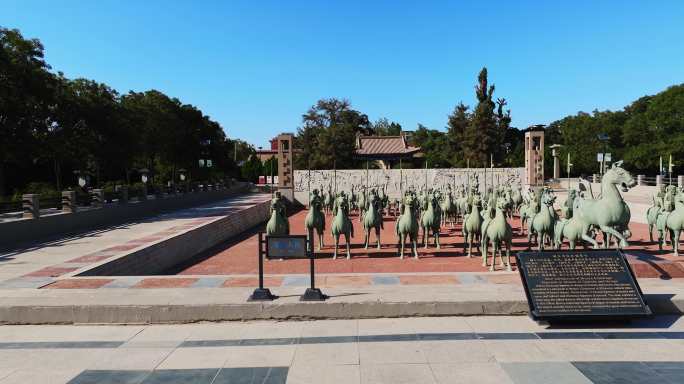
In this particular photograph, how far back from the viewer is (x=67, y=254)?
1371cm

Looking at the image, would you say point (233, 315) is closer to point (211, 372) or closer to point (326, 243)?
point (211, 372)

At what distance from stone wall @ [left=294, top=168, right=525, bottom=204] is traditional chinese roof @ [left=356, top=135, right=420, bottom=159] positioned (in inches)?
432

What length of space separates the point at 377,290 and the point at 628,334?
3.77 meters

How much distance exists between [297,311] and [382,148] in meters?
43.7

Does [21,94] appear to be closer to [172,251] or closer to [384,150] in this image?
[172,251]

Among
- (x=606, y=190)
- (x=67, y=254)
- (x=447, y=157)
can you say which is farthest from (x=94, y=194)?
(x=447, y=157)

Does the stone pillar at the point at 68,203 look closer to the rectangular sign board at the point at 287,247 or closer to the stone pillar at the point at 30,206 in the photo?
the stone pillar at the point at 30,206

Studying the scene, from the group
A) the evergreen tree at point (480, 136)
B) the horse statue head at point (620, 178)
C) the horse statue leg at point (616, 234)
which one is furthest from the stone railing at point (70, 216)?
the evergreen tree at point (480, 136)

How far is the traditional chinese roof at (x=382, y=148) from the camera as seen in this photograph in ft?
162

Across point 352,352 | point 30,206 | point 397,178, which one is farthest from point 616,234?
point 397,178

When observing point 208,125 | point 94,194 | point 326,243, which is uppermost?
point 208,125

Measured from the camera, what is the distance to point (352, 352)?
603 cm

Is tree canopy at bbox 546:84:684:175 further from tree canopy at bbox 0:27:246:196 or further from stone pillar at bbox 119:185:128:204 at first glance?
stone pillar at bbox 119:185:128:204

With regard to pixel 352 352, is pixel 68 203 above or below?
above
